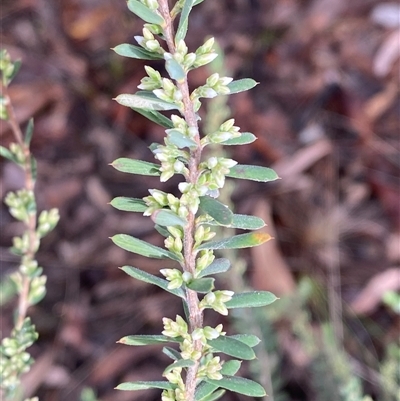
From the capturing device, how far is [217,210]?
0.54m

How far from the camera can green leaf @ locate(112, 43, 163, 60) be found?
1.89 ft

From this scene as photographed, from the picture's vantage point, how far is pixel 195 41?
97.2 inches

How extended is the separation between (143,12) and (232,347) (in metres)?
0.35

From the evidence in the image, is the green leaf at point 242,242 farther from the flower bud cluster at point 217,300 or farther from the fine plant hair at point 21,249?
the fine plant hair at point 21,249

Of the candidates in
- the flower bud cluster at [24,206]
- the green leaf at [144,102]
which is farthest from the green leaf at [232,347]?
the flower bud cluster at [24,206]

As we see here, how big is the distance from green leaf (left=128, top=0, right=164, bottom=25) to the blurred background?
1589 millimetres

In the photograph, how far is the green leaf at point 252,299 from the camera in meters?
0.59

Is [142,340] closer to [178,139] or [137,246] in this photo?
[137,246]

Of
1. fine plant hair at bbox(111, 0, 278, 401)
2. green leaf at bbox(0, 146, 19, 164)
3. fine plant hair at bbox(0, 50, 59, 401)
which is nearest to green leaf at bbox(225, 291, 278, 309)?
fine plant hair at bbox(111, 0, 278, 401)

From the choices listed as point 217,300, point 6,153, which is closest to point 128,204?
point 217,300

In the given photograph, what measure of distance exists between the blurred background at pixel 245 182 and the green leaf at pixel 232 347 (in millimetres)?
1440

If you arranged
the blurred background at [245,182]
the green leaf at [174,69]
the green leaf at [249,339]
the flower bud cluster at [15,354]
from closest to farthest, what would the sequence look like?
the green leaf at [174,69] → the green leaf at [249,339] → the flower bud cluster at [15,354] → the blurred background at [245,182]

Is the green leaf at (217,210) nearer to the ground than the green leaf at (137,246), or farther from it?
farther from it

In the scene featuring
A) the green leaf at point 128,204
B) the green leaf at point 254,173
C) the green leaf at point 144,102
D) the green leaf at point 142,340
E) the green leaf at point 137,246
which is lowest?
Answer: the green leaf at point 142,340
